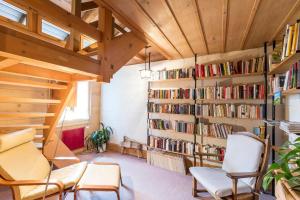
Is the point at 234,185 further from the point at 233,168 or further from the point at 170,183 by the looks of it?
the point at 170,183

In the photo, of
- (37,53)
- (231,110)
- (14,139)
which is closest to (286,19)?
(231,110)

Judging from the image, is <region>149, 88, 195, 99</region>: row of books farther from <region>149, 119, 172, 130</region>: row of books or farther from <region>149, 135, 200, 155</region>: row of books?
<region>149, 135, 200, 155</region>: row of books

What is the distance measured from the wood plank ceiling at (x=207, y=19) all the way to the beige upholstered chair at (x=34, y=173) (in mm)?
1933

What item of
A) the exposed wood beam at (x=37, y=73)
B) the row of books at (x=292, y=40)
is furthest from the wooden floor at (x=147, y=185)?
the row of books at (x=292, y=40)

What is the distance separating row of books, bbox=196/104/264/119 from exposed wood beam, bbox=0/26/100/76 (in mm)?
2180

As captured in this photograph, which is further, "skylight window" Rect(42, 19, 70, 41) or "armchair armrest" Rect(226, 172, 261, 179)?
"skylight window" Rect(42, 19, 70, 41)

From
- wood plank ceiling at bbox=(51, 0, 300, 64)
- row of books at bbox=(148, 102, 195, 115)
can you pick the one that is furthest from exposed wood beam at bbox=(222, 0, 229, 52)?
row of books at bbox=(148, 102, 195, 115)

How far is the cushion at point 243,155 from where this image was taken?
186cm

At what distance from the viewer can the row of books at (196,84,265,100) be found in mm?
2668

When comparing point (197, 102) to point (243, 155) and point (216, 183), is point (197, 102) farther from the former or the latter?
point (216, 183)

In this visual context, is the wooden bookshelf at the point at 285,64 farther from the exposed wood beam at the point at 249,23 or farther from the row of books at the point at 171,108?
the row of books at the point at 171,108

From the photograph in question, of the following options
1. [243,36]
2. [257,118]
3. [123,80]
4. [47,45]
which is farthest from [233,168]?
[123,80]

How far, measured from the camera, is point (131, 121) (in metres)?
4.28

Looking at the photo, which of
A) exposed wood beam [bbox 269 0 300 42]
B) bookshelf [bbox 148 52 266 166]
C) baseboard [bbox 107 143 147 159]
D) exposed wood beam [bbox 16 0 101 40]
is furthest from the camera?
baseboard [bbox 107 143 147 159]
